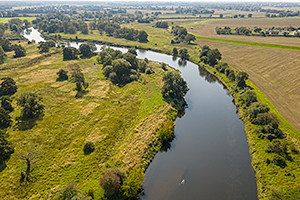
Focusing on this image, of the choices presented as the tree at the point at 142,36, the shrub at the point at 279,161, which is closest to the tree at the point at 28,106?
the shrub at the point at 279,161

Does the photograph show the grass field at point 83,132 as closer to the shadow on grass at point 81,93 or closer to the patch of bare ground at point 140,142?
the patch of bare ground at point 140,142

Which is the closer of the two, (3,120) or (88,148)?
(88,148)

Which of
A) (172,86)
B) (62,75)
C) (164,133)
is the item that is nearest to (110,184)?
(164,133)

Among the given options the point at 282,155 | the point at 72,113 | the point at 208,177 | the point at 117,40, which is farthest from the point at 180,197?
the point at 117,40

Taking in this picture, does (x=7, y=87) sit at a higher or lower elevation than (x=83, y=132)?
higher

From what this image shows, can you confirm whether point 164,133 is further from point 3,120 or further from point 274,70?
point 274,70

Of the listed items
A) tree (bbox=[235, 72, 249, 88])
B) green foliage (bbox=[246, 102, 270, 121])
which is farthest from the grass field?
tree (bbox=[235, 72, 249, 88])

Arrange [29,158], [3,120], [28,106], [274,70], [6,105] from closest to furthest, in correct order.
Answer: [29,158] < [3,120] < [28,106] < [6,105] < [274,70]

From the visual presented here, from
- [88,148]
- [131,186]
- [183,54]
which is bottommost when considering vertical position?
[88,148]
